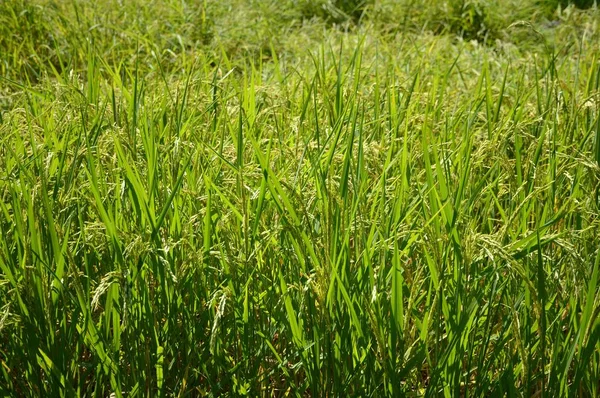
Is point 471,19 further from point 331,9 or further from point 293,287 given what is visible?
point 293,287

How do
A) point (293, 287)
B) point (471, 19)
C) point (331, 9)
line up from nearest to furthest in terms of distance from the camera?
point (293, 287), point (471, 19), point (331, 9)

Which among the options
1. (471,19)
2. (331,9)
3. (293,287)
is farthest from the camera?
(331,9)

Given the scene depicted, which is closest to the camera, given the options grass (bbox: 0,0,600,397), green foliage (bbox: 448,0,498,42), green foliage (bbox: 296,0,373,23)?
grass (bbox: 0,0,600,397)

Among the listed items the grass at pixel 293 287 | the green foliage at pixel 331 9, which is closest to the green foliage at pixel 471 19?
the green foliage at pixel 331 9

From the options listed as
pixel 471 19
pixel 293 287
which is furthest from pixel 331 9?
pixel 293 287

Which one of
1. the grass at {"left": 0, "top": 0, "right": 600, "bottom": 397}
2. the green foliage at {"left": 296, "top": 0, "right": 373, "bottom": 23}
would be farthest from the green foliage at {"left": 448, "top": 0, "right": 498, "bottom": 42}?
the grass at {"left": 0, "top": 0, "right": 600, "bottom": 397}

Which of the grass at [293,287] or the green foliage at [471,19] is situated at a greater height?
the grass at [293,287]

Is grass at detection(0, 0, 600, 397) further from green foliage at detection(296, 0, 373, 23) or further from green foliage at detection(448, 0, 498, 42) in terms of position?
green foliage at detection(296, 0, 373, 23)

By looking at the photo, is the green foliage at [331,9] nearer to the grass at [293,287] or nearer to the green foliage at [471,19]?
the green foliage at [471,19]

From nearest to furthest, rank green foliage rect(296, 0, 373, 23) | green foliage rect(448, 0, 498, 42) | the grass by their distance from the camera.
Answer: the grass → green foliage rect(448, 0, 498, 42) → green foliage rect(296, 0, 373, 23)

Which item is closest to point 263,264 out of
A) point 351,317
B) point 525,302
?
point 351,317

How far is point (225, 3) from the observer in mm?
5340

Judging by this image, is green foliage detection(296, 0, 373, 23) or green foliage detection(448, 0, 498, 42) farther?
green foliage detection(296, 0, 373, 23)

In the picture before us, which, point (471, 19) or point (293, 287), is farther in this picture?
point (471, 19)
